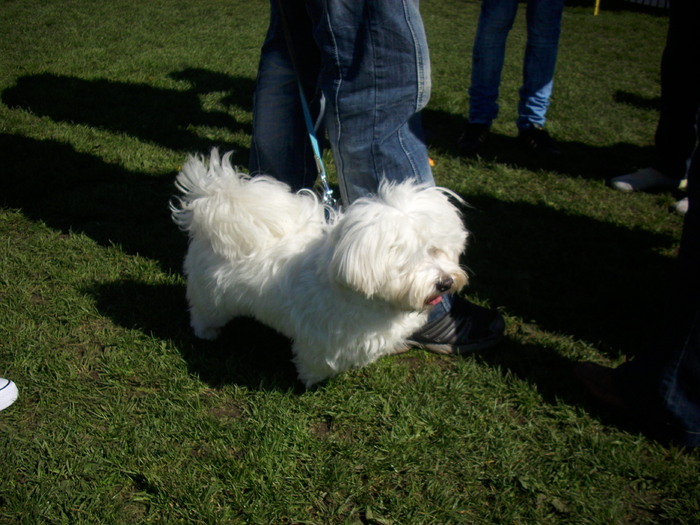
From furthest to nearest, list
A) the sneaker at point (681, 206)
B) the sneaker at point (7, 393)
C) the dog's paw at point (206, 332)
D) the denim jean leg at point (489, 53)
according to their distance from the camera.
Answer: the denim jean leg at point (489, 53)
the sneaker at point (681, 206)
the dog's paw at point (206, 332)
the sneaker at point (7, 393)

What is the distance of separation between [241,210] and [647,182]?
3406 millimetres

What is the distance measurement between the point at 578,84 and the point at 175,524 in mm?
6531

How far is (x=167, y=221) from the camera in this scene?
3.46 metres

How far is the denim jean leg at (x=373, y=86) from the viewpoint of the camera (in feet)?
6.35

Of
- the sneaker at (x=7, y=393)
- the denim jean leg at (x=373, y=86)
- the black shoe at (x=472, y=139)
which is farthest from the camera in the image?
the black shoe at (x=472, y=139)

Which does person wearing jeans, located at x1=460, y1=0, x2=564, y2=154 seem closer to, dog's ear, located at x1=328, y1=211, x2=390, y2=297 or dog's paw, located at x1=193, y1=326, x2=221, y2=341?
dog's paw, located at x1=193, y1=326, x2=221, y2=341

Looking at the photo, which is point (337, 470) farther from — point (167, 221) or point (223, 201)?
point (167, 221)

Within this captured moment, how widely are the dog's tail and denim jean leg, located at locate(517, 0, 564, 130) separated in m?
3.03

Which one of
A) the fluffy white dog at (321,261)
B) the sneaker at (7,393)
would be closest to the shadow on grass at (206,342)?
the fluffy white dog at (321,261)

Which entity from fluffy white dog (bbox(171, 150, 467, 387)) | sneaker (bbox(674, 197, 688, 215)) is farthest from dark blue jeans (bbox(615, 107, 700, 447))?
sneaker (bbox(674, 197, 688, 215))

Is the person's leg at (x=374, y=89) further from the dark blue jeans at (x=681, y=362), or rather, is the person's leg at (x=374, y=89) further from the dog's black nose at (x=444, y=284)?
the dark blue jeans at (x=681, y=362)

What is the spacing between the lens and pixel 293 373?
2.39 m

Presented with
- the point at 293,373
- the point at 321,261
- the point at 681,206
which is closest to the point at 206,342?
the point at 293,373

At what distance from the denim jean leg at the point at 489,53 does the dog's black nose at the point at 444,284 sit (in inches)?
121
